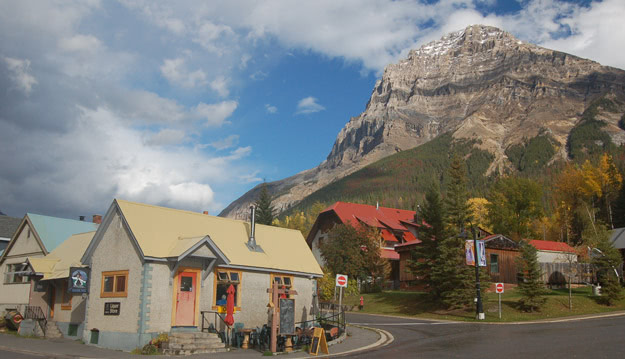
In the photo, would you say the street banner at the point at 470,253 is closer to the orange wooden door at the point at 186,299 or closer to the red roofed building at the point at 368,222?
the orange wooden door at the point at 186,299

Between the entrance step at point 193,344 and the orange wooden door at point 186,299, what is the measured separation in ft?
4.10

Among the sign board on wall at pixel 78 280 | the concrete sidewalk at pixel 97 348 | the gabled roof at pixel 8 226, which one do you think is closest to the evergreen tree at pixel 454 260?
the concrete sidewalk at pixel 97 348

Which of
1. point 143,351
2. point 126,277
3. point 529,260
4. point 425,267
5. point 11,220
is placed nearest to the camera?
point 143,351

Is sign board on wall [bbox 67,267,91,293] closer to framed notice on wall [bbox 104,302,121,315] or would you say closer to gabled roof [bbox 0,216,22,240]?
framed notice on wall [bbox 104,302,121,315]

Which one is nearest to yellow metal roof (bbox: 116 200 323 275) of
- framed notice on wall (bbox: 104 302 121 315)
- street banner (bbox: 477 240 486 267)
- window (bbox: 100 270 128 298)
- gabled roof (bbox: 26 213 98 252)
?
window (bbox: 100 270 128 298)

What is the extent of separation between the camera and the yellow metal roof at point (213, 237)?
22031 millimetres

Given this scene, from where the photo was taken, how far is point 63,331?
26.8 metres

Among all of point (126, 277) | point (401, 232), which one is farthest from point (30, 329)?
point (401, 232)

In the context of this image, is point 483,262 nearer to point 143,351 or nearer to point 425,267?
point 425,267

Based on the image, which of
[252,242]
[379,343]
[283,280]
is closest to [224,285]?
[252,242]

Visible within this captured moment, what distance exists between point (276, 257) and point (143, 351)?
29.4 ft

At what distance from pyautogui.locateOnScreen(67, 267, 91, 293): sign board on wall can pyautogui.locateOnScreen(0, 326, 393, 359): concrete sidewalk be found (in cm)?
241

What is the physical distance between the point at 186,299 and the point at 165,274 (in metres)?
1.47

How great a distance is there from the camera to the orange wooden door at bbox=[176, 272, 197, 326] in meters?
21.5
